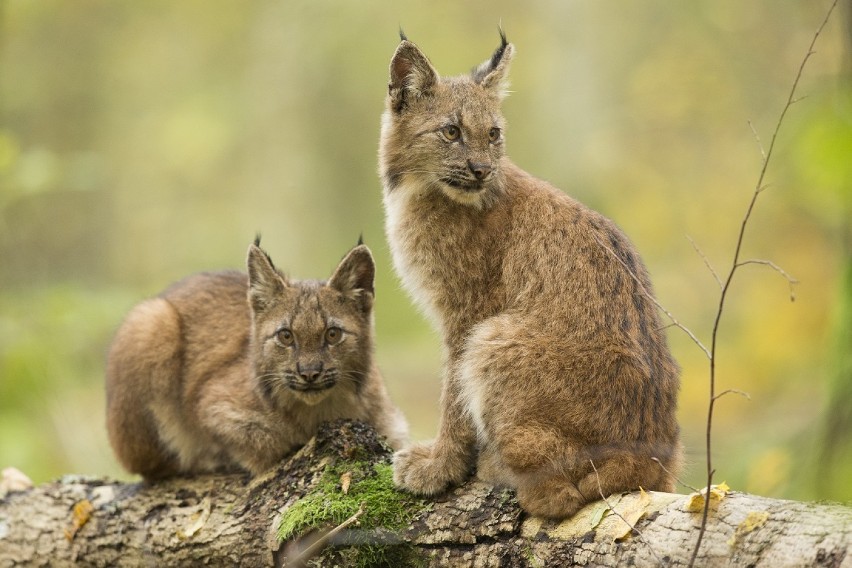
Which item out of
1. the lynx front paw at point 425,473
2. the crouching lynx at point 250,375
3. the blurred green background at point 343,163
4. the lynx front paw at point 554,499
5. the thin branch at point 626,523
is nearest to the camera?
the thin branch at point 626,523

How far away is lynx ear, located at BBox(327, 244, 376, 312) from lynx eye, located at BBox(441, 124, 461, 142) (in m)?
1.25

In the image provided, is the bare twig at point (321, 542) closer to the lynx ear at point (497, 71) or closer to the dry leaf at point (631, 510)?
the dry leaf at point (631, 510)

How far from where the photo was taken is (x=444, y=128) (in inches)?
281

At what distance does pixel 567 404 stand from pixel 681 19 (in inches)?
523

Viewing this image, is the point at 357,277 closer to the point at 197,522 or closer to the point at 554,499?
the point at 197,522

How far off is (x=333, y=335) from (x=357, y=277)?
1.82 feet

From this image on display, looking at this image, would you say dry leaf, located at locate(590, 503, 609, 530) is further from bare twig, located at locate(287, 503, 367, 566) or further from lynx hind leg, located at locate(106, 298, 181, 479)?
lynx hind leg, located at locate(106, 298, 181, 479)

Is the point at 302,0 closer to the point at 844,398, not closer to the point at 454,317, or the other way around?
the point at 454,317

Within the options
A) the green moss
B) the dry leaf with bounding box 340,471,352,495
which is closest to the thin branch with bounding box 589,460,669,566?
the green moss

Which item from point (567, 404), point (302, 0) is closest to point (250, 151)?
point (302, 0)

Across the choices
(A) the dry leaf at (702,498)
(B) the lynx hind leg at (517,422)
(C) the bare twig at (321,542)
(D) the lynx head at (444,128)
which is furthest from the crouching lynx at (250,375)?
(A) the dry leaf at (702,498)

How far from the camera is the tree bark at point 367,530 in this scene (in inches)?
195

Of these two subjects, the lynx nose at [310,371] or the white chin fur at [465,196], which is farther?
the lynx nose at [310,371]

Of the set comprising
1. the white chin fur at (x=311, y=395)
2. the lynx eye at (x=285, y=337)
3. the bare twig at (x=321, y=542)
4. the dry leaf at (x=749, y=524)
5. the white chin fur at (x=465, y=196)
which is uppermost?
the white chin fur at (x=465, y=196)
